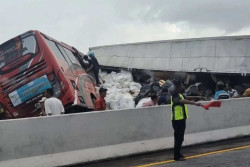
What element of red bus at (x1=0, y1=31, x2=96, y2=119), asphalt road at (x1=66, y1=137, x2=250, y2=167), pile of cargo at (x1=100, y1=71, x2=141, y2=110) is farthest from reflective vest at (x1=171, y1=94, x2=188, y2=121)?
pile of cargo at (x1=100, y1=71, x2=141, y2=110)

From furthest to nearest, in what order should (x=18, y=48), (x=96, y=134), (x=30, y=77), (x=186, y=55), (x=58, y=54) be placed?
1. (x=186, y=55)
2. (x=58, y=54)
3. (x=18, y=48)
4. (x=30, y=77)
5. (x=96, y=134)

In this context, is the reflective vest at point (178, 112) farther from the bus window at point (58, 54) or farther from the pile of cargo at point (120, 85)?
the pile of cargo at point (120, 85)

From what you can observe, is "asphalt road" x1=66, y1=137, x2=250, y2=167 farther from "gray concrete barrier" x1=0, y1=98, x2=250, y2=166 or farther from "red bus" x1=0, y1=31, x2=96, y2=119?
"red bus" x1=0, y1=31, x2=96, y2=119

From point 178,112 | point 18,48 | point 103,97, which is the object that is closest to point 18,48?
point 18,48

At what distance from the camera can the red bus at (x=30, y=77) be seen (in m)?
11.4

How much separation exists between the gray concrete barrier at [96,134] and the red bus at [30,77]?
3034mm

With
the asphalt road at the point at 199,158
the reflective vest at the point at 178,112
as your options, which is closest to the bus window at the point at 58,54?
the asphalt road at the point at 199,158

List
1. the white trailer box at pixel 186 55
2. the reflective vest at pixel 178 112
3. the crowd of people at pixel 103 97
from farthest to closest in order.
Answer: the white trailer box at pixel 186 55
the crowd of people at pixel 103 97
the reflective vest at pixel 178 112

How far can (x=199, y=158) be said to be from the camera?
762 cm

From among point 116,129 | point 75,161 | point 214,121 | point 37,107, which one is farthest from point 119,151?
point 37,107

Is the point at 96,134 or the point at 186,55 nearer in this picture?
the point at 96,134

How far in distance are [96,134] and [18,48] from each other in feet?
16.0

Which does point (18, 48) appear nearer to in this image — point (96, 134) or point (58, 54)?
point (58, 54)

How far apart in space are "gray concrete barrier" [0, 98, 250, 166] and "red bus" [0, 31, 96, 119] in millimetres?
3034
